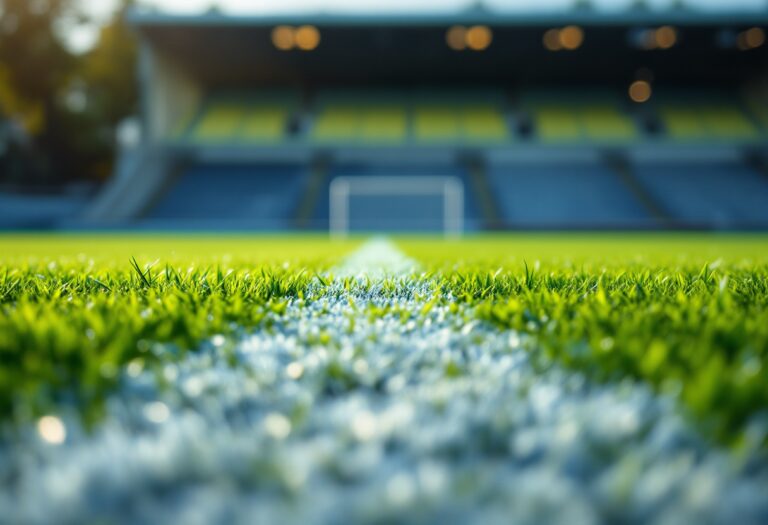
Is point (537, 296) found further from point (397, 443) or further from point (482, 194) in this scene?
point (482, 194)

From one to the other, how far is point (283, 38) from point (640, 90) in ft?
41.2

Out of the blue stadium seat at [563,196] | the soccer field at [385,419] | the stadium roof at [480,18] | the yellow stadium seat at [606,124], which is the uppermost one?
the stadium roof at [480,18]

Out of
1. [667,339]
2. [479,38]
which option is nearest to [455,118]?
[479,38]

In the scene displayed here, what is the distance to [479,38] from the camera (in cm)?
1766

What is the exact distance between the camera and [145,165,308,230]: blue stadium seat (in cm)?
1588

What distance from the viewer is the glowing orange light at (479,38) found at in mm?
17188

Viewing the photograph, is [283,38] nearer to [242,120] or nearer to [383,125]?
[242,120]

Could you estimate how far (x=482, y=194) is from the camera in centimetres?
1689

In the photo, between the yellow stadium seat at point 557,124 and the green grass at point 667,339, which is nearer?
the green grass at point 667,339

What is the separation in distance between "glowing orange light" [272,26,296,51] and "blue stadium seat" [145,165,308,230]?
3.75 meters

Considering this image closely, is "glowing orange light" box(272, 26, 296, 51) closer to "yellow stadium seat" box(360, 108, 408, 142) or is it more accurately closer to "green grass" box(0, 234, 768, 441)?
"yellow stadium seat" box(360, 108, 408, 142)

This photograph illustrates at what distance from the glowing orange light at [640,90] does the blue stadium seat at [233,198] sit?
12.0 meters

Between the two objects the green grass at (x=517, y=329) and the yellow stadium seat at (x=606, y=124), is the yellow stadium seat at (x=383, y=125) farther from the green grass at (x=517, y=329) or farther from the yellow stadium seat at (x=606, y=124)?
the green grass at (x=517, y=329)

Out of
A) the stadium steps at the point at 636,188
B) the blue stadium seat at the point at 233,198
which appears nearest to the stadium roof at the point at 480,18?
the stadium steps at the point at 636,188
